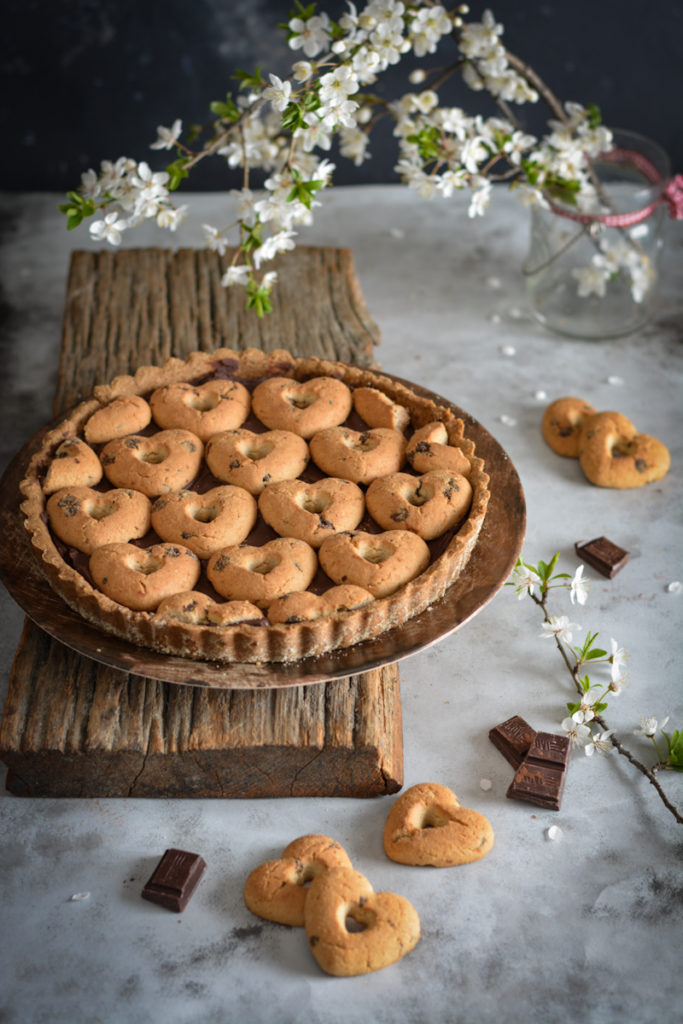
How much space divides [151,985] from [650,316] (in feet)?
8.99

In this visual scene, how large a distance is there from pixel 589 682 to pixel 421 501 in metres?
0.59

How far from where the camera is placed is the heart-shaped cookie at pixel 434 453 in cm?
251

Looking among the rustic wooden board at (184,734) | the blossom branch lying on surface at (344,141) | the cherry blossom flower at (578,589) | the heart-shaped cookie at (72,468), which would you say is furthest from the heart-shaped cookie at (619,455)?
the heart-shaped cookie at (72,468)

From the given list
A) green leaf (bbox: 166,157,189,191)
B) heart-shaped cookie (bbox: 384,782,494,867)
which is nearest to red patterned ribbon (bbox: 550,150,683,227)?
green leaf (bbox: 166,157,189,191)

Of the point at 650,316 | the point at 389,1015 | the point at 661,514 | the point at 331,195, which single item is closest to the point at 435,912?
the point at 389,1015

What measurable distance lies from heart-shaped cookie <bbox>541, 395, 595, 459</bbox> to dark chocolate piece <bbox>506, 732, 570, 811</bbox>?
1.10 m

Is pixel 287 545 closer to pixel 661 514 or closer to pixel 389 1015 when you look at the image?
pixel 389 1015

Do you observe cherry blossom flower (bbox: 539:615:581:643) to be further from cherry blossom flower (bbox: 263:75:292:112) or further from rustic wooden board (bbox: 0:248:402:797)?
cherry blossom flower (bbox: 263:75:292:112)

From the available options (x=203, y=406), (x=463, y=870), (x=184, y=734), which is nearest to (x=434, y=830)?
(x=463, y=870)

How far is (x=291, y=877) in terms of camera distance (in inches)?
82.7

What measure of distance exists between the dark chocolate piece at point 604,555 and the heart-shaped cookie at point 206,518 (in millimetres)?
956

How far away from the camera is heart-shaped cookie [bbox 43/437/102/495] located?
2.46m

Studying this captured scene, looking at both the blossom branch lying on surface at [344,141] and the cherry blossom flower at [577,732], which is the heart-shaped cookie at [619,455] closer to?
the blossom branch lying on surface at [344,141]

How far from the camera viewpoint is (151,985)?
1.99 meters
